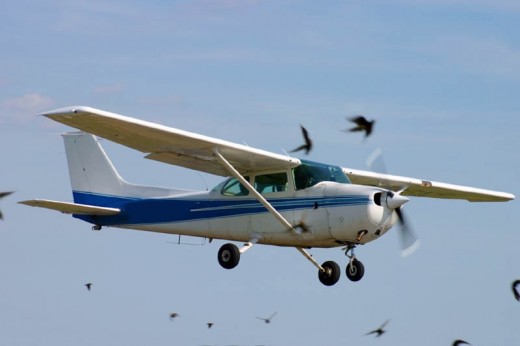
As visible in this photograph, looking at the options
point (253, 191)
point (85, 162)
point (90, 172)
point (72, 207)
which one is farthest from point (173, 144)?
point (85, 162)

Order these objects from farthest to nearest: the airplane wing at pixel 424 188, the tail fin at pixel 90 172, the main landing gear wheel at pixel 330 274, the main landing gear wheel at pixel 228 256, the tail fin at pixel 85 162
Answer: the tail fin at pixel 85 162 → the tail fin at pixel 90 172 → the airplane wing at pixel 424 188 → the main landing gear wheel at pixel 330 274 → the main landing gear wheel at pixel 228 256

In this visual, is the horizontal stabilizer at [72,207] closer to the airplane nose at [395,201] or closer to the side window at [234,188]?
the side window at [234,188]

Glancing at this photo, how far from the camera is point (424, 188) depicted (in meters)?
27.5

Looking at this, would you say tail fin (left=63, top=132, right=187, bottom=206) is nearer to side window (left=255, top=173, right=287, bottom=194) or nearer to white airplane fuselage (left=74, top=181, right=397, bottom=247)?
white airplane fuselage (left=74, top=181, right=397, bottom=247)

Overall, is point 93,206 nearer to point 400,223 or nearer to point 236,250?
point 236,250

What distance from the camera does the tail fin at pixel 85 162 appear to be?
2736cm

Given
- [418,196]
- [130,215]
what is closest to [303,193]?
[130,215]

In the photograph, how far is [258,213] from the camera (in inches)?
920

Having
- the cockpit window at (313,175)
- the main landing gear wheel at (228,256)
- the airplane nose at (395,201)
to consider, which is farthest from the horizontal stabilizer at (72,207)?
the airplane nose at (395,201)

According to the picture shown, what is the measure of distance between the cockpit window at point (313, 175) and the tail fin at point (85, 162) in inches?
230

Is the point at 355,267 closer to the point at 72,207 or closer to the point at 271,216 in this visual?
the point at 271,216

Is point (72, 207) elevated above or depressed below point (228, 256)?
above

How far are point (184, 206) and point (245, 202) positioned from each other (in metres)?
1.69

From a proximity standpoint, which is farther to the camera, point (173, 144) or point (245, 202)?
point (245, 202)
